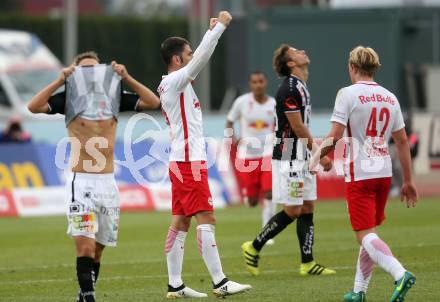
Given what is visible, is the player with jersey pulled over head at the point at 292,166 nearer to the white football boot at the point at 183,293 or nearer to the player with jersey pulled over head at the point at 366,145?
the white football boot at the point at 183,293

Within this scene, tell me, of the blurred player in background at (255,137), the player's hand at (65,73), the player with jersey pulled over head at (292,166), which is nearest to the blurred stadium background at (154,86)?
the player with jersey pulled over head at (292,166)

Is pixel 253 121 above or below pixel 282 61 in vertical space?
below

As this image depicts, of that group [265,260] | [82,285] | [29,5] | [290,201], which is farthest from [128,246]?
[29,5]

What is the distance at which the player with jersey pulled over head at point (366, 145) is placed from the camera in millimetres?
10383

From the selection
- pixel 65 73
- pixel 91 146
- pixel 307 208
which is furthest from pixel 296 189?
pixel 65 73

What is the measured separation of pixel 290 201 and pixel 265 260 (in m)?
1.73

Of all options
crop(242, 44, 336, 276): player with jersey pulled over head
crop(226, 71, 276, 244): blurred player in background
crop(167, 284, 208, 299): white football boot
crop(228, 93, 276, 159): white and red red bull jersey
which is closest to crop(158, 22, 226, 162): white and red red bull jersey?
crop(167, 284, 208, 299): white football boot

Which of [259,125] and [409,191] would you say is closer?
[409,191]

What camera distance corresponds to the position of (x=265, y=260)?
48.4 feet

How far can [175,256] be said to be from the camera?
1160 cm

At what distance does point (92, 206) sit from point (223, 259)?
503cm

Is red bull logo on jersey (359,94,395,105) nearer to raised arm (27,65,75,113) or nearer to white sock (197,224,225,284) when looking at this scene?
white sock (197,224,225,284)

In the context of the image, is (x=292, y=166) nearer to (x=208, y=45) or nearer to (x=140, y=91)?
(x=208, y=45)

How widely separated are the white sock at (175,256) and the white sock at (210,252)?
1.15 feet
